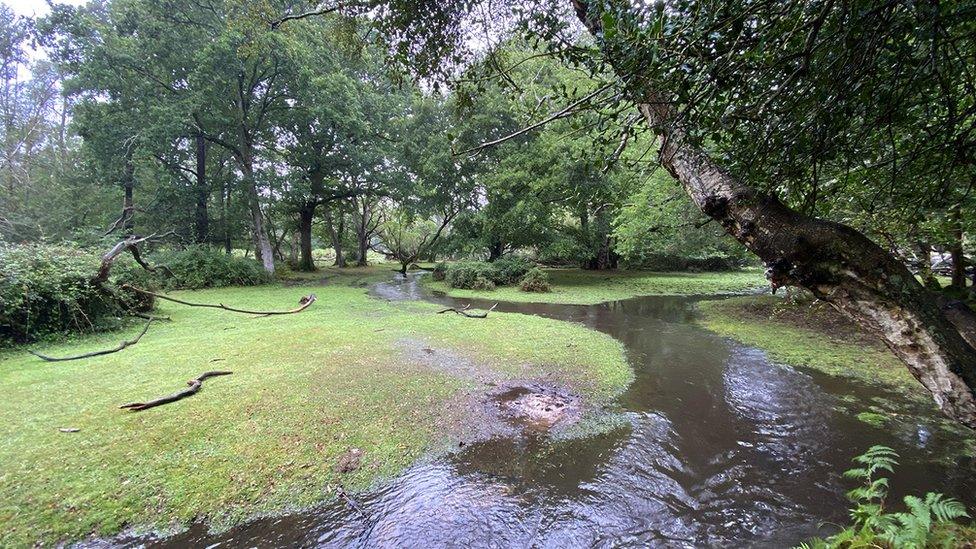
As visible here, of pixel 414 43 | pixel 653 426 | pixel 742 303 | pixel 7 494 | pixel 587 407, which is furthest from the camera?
pixel 742 303

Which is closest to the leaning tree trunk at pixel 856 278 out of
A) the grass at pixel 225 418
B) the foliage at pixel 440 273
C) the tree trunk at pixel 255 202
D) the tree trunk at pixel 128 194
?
the grass at pixel 225 418

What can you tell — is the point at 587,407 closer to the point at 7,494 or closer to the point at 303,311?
the point at 7,494

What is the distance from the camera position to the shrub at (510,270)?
14.4 meters

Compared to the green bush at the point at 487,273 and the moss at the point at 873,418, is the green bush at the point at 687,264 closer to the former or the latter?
the green bush at the point at 487,273

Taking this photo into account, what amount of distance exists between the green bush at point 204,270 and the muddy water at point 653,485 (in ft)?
40.8

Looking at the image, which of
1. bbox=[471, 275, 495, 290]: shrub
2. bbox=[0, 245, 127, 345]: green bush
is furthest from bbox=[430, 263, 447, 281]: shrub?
bbox=[0, 245, 127, 345]: green bush

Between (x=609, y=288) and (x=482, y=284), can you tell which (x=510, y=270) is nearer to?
(x=482, y=284)

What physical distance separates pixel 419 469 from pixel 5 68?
2638 centimetres

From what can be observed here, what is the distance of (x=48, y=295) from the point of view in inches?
231

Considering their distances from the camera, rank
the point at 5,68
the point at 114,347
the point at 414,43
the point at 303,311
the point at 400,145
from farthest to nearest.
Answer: the point at 400,145, the point at 5,68, the point at 303,311, the point at 114,347, the point at 414,43

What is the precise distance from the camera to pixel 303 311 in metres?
9.03

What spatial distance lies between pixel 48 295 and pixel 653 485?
28.6ft

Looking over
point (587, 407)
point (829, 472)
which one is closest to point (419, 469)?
point (587, 407)

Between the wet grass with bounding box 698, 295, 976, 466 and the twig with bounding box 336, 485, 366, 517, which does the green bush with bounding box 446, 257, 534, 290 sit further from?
the twig with bounding box 336, 485, 366, 517
